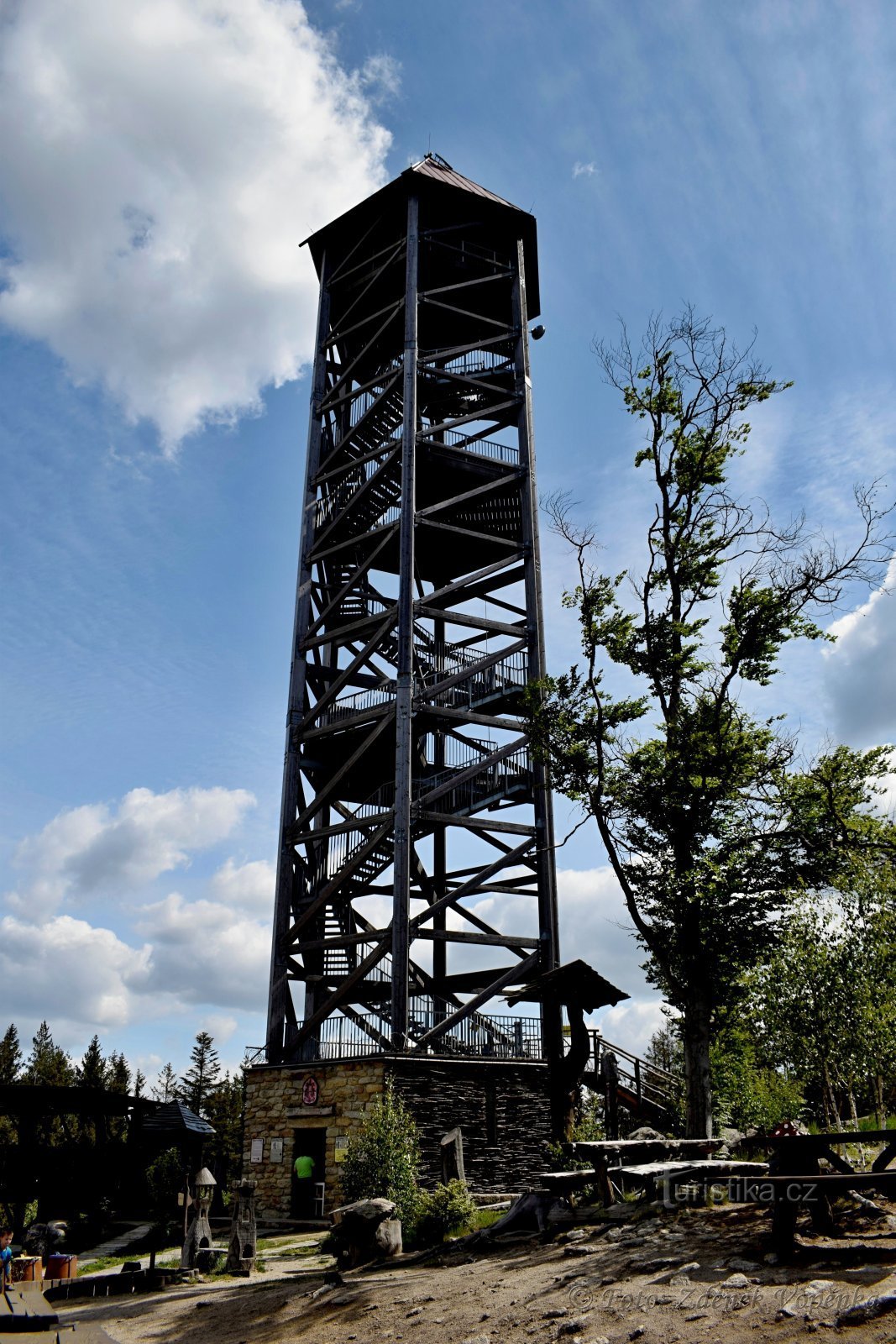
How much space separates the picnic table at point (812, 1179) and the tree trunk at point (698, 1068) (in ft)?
19.0

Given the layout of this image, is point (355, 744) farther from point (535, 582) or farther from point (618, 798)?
point (618, 798)

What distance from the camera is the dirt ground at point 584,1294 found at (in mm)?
7336

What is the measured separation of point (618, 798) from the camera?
1755 centimetres

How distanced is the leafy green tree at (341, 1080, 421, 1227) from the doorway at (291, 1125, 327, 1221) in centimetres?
336

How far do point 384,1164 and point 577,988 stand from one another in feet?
14.2

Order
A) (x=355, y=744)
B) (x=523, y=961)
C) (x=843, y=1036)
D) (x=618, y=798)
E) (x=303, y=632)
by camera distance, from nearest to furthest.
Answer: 1. (x=843, y=1036)
2. (x=618, y=798)
3. (x=523, y=961)
4. (x=355, y=744)
5. (x=303, y=632)

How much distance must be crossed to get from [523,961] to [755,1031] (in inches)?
301

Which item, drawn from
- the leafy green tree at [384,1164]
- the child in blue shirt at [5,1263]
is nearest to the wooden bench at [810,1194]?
the leafy green tree at [384,1164]

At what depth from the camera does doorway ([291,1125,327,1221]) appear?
19969 millimetres

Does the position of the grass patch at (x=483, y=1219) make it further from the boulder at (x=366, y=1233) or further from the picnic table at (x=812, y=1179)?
the picnic table at (x=812, y=1179)

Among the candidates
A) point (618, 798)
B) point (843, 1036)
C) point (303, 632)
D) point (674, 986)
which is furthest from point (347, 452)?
point (843, 1036)

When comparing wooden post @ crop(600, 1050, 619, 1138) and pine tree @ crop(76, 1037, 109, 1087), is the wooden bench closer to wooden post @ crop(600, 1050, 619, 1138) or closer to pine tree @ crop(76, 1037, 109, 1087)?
wooden post @ crop(600, 1050, 619, 1138)

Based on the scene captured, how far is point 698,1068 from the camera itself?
51.0ft

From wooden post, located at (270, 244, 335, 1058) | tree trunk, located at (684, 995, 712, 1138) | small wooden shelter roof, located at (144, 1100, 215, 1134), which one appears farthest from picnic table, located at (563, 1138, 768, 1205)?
wooden post, located at (270, 244, 335, 1058)
